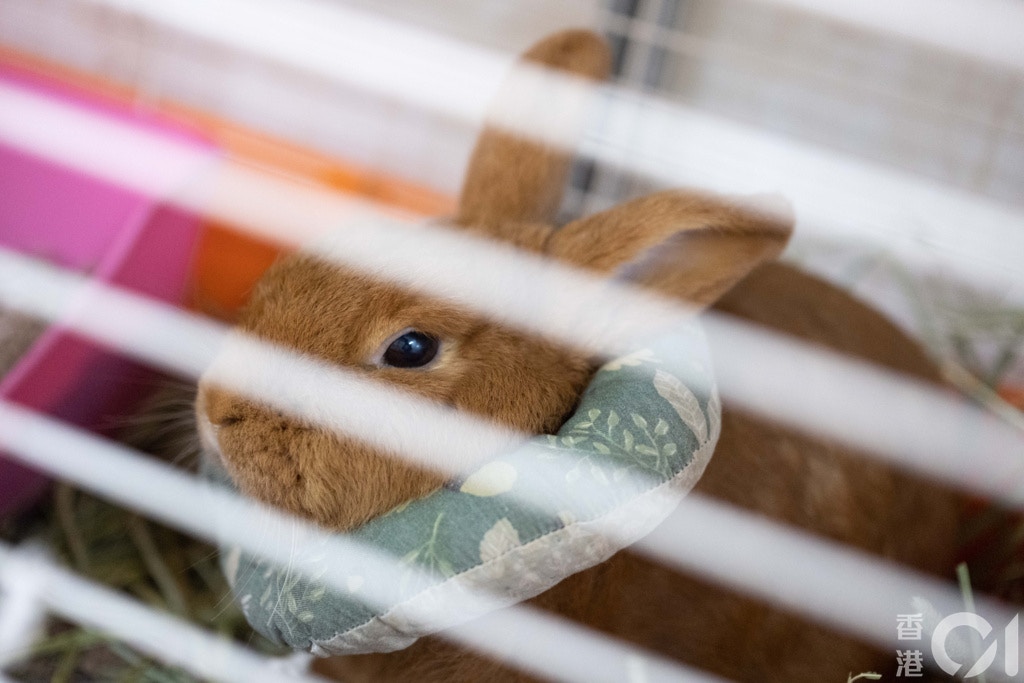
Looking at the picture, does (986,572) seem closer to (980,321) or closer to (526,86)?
(980,321)

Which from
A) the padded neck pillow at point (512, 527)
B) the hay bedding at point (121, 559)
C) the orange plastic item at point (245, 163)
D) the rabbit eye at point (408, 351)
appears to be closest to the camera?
the padded neck pillow at point (512, 527)

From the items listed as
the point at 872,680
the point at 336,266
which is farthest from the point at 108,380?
the point at 872,680

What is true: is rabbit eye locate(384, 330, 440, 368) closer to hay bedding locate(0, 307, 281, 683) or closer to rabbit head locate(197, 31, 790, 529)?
rabbit head locate(197, 31, 790, 529)

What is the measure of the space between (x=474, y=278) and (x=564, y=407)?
0.14m

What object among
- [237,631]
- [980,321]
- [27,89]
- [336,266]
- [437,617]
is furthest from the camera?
[27,89]

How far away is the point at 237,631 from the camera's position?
0.99 m

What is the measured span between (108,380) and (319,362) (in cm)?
50

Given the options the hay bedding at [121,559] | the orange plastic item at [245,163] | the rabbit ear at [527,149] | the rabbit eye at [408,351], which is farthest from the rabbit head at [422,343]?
the orange plastic item at [245,163]

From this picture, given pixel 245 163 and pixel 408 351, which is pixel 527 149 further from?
pixel 245 163

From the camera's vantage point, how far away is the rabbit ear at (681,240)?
2.20ft

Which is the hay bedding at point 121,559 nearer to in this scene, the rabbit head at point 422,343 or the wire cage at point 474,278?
the wire cage at point 474,278

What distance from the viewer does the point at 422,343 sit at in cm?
69

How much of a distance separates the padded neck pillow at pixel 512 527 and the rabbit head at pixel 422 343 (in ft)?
0.13

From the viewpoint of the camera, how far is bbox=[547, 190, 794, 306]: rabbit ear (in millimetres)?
671
